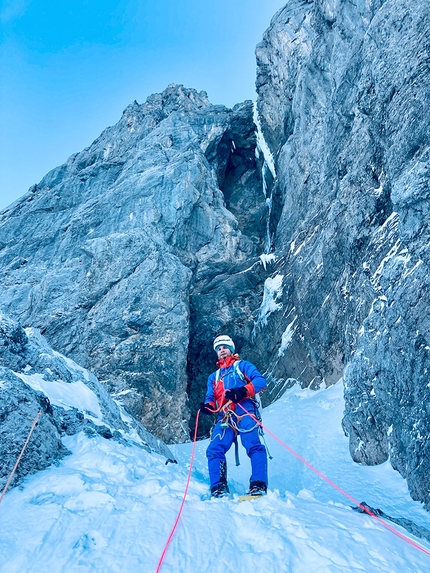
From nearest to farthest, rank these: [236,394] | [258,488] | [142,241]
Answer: [258,488] → [236,394] → [142,241]

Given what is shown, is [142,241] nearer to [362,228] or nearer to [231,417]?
[362,228]

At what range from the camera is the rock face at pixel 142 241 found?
18.6 m

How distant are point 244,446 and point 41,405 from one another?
3091 millimetres

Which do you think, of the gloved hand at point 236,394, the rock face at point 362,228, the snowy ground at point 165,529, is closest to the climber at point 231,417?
the gloved hand at point 236,394

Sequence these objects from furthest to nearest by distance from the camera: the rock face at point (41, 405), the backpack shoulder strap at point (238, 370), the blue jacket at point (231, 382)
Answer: the backpack shoulder strap at point (238, 370) → the blue jacket at point (231, 382) → the rock face at point (41, 405)

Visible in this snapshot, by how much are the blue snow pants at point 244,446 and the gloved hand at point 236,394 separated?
28 centimetres

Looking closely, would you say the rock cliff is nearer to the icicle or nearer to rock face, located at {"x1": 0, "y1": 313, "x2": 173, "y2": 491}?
the icicle

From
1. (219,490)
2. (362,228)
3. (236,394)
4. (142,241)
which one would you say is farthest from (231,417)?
(142,241)

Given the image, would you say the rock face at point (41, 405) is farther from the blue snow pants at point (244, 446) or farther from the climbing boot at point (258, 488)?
the climbing boot at point (258, 488)

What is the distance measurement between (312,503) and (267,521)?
3.41ft

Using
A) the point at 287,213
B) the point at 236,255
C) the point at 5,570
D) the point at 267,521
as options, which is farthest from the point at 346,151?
the point at 5,570

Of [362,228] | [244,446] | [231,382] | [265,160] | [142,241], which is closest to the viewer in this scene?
[244,446]

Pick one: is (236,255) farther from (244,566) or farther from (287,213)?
(244,566)

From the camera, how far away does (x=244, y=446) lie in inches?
223
